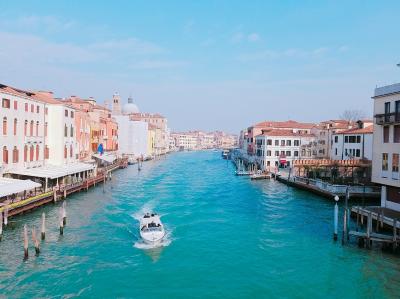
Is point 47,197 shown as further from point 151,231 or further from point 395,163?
point 395,163

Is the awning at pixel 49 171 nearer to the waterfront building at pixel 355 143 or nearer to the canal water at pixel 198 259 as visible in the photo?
the canal water at pixel 198 259

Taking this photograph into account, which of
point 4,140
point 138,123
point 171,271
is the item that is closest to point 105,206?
point 4,140

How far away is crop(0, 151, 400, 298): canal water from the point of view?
58.1 ft

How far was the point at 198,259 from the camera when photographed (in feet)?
70.7

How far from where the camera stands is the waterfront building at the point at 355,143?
50.3 metres

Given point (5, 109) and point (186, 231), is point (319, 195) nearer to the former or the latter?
point (186, 231)

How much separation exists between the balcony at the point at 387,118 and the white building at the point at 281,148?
38770 millimetres

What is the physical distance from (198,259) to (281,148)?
4944 cm

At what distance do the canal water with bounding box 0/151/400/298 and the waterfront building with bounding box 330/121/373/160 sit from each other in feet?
63.3

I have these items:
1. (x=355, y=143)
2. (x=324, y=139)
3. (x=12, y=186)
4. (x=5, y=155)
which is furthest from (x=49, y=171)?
(x=324, y=139)

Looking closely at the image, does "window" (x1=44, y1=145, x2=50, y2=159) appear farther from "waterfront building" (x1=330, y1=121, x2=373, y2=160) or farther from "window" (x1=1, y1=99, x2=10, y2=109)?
"waterfront building" (x1=330, y1=121, x2=373, y2=160)

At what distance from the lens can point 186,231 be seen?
27.3m

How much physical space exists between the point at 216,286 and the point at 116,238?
9.12 metres

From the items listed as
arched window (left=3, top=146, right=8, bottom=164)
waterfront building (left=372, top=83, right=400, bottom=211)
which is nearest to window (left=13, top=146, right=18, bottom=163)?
arched window (left=3, top=146, right=8, bottom=164)
